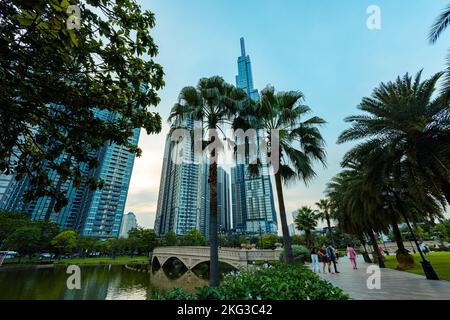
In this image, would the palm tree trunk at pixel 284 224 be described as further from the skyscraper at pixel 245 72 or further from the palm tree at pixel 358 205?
the skyscraper at pixel 245 72

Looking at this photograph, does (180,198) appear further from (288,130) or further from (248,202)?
(288,130)

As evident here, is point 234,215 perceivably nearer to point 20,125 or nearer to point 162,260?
point 162,260

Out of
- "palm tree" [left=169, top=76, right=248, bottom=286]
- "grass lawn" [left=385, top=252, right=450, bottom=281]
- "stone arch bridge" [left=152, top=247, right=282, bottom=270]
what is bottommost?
"grass lawn" [left=385, top=252, right=450, bottom=281]

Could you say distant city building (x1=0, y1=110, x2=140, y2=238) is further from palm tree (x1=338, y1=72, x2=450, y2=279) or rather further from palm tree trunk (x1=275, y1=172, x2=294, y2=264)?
palm tree (x1=338, y1=72, x2=450, y2=279)

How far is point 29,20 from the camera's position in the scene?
92.2 inches

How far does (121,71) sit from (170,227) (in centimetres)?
12889

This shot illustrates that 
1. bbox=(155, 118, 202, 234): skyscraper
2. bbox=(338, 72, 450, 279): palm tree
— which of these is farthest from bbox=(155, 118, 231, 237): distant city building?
bbox=(338, 72, 450, 279): palm tree

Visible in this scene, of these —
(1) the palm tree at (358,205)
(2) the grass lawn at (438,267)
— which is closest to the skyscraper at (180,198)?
(1) the palm tree at (358,205)

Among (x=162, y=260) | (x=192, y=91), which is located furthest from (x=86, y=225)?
(x=192, y=91)

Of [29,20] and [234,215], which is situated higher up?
[234,215]

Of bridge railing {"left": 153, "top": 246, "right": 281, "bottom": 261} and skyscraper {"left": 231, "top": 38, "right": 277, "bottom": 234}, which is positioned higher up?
skyscraper {"left": 231, "top": 38, "right": 277, "bottom": 234}

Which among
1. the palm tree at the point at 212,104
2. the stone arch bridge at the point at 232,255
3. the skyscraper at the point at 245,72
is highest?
the skyscraper at the point at 245,72

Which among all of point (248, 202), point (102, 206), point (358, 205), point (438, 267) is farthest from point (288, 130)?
point (102, 206)

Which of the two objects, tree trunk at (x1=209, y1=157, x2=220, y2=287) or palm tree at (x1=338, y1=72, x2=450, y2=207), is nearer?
tree trunk at (x1=209, y1=157, x2=220, y2=287)
